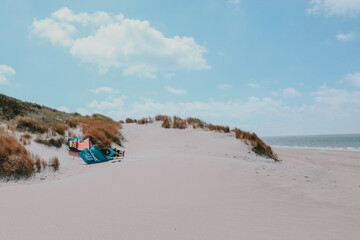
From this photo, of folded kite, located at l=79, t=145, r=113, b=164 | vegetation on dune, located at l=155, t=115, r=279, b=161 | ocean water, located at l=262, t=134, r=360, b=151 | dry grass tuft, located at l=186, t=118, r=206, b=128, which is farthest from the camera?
ocean water, located at l=262, t=134, r=360, b=151

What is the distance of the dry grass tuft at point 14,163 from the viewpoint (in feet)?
16.5

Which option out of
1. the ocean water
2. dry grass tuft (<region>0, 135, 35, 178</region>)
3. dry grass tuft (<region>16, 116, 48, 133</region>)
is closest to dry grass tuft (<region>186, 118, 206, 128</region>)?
dry grass tuft (<region>16, 116, 48, 133</region>)

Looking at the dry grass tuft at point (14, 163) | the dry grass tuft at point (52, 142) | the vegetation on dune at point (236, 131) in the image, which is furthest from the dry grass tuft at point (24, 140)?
the vegetation on dune at point (236, 131)

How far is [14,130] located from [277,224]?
9.08 meters

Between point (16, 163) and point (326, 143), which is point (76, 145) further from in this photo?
point (326, 143)

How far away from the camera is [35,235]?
2.27 meters

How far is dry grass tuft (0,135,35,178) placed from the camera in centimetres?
504

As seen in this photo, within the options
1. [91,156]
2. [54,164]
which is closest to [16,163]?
[54,164]

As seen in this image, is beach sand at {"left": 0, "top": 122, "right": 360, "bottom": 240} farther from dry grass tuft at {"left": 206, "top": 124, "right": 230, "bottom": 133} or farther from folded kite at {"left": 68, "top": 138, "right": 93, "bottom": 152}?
dry grass tuft at {"left": 206, "top": 124, "right": 230, "bottom": 133}

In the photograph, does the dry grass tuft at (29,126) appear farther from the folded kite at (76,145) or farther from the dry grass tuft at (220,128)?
the dry grass tuft at (220,128)

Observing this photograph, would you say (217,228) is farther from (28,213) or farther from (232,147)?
(232,147)

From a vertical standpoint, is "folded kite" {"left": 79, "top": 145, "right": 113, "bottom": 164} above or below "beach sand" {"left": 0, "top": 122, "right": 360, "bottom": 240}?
above

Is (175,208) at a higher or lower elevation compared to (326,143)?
higher

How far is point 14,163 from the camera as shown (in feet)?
16.9
